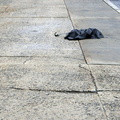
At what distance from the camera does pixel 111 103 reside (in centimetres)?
499

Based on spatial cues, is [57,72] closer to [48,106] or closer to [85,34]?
[48,106]

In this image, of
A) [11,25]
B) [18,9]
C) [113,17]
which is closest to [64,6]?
[18,9]

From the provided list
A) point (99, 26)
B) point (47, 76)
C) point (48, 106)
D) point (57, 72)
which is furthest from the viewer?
point (99, 26)

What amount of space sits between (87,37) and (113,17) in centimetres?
423

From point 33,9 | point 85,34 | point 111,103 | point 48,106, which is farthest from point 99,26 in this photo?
point 48,106

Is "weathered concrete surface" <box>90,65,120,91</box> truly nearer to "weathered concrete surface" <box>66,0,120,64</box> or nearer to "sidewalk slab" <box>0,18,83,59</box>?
"weathered concrete surface" <box>66,0,120,64</box>

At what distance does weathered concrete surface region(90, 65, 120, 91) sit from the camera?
222 inches

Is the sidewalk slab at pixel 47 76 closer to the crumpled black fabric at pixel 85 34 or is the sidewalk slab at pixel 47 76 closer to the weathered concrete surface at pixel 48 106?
the weathered concrete surface at pixel 48 106

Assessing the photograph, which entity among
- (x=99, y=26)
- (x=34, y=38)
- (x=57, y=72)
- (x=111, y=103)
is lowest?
(x=99, y=26)

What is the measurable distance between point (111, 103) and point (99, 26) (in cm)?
658

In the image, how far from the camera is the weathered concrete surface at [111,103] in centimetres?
460

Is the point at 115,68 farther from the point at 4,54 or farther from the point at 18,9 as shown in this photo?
the point at 18,9

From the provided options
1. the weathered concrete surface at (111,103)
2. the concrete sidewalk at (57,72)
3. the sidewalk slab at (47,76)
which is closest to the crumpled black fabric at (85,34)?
the concrete sidewalk at (57,72)

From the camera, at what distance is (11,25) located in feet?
37.5
